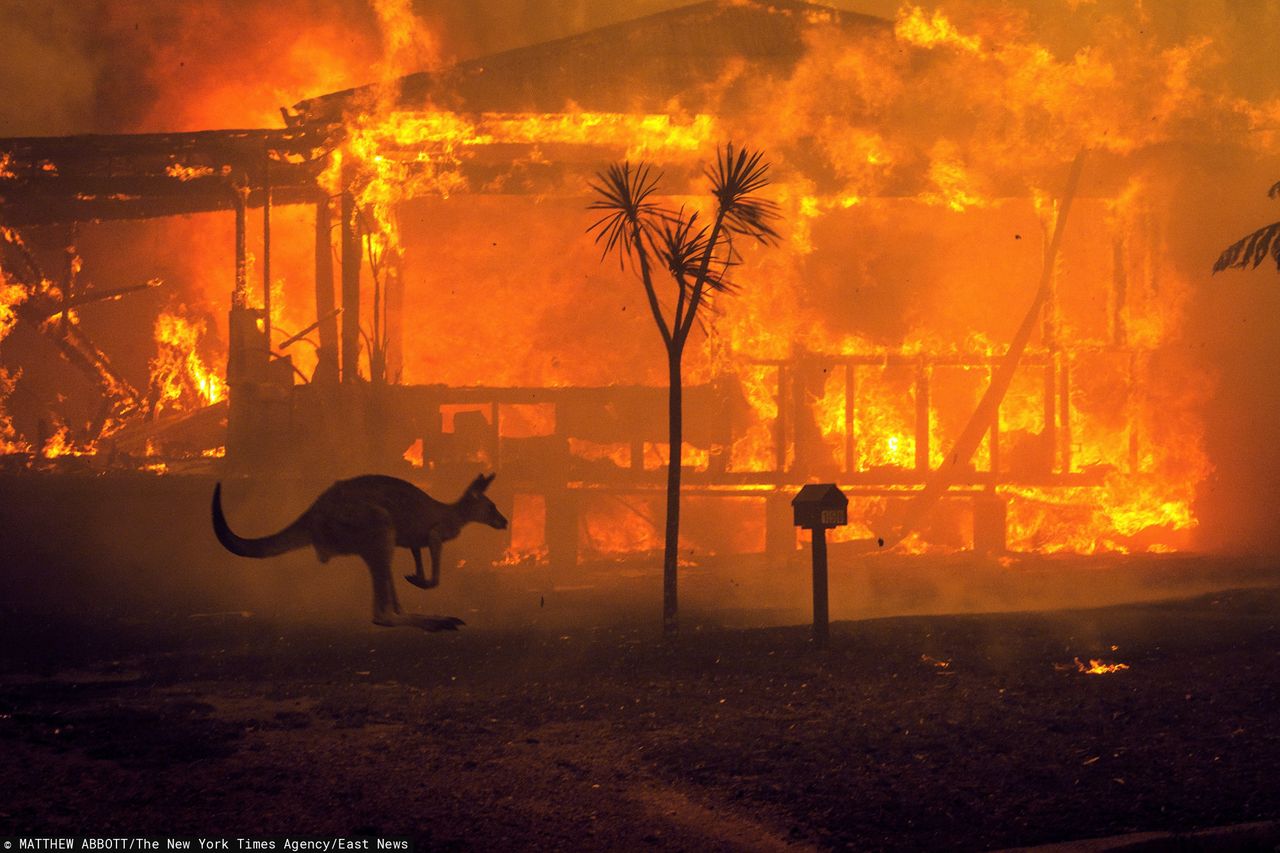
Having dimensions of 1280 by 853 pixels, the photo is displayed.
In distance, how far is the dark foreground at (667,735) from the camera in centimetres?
525

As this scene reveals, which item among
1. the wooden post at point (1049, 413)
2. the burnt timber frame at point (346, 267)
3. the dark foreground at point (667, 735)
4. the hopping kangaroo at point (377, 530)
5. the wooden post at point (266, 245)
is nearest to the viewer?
the dark foreground at point (667, 735)

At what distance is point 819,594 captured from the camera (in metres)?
9.26

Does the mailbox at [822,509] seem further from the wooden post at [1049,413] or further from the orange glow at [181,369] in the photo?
the orange glow at [181,369]

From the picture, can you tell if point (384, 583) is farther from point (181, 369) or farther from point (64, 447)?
point (181, 369)

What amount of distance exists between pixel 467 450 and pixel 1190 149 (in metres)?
11.5

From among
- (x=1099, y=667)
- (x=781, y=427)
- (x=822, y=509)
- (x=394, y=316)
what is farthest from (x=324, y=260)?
(x=1099, y=667)

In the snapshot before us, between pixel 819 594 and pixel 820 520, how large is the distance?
652mm

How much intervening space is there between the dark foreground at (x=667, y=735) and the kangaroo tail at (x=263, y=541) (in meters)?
0.95

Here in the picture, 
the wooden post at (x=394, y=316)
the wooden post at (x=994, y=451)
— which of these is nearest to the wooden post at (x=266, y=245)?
the wooden post at (x=394, y=316)

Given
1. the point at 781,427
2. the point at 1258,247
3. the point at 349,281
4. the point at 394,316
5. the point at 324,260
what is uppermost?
the point at 324,260

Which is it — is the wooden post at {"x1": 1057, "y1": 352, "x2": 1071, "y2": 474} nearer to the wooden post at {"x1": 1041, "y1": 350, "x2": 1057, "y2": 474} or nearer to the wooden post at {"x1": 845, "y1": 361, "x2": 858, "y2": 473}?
the wooden post at {"x1": 1041, "y1": 350, "x2": 1057, "y2": 474}

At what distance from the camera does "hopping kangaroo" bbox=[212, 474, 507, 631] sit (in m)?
9.45

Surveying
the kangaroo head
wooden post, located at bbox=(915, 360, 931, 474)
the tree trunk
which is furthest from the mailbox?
wooden post, located at bbox=(915, 360, 931, 474)

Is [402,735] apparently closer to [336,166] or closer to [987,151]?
[336,166]
